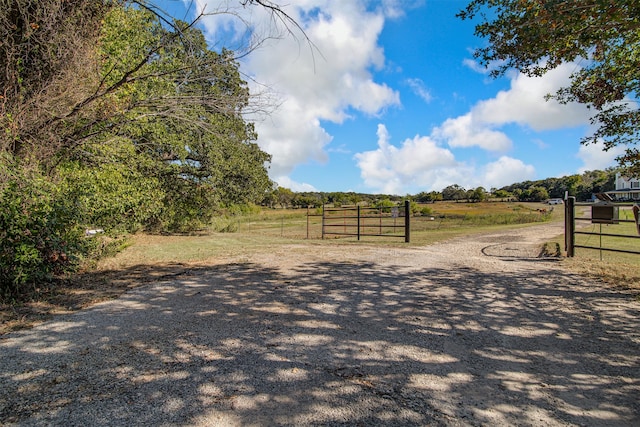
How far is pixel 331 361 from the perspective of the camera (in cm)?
283

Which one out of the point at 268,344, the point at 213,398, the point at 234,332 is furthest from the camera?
the point at 234,332

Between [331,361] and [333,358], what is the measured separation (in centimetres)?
6

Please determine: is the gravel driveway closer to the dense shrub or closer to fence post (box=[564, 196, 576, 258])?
the dense shrub

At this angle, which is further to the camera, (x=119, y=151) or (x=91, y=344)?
(x=119, y=151)

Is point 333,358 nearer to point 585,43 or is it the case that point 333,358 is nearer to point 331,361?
point 331,361

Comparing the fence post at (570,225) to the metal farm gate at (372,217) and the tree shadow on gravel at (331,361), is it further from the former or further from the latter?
the metal farm gate at (372,217)

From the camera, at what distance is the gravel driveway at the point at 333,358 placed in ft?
7.05

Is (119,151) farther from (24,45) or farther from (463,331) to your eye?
(463,331)

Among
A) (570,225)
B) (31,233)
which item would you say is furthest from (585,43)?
(31,233)

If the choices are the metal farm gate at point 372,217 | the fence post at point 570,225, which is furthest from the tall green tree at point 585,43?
the metal farm gate at point 372,217

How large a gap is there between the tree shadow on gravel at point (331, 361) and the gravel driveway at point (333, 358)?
1 cm

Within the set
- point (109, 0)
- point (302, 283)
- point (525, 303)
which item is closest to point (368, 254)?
point (302, 283)

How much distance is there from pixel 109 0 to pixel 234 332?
17.1 feet

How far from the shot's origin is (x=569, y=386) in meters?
2.50
